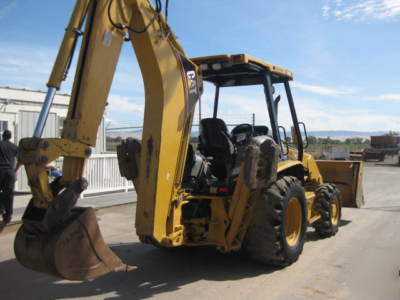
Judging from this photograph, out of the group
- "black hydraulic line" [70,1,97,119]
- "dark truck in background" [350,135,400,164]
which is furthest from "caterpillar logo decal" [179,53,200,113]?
"dark truck in background" [350,135,400,164]

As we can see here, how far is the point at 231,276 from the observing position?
4977 millimetres

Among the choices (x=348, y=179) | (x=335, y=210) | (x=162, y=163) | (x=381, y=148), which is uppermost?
(x=381, y=148)

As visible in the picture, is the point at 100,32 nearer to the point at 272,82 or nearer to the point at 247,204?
the point at 247,204

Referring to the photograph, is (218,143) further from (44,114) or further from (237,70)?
(44,114)

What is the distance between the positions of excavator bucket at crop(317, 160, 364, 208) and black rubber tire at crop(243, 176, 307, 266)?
3592 millimetres

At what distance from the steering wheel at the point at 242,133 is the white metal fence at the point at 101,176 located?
628 cm

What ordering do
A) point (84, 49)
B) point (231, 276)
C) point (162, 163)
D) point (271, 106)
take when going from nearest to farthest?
1. point (84, 49)
2. point (162, 163)
3. point (231, 276)
4. point (271, 106)

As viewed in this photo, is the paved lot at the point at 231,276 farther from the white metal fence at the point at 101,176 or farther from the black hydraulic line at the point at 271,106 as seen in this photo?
the white metal fence at the point at 101,176

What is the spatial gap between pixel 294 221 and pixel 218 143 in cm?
157

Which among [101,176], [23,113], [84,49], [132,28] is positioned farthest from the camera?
[23,113]

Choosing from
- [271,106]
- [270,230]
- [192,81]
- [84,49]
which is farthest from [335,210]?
[84,49]

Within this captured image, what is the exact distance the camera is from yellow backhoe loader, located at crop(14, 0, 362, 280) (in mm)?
3500

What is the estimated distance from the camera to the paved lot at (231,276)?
4.40 meters

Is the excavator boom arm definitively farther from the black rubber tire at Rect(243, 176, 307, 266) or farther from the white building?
the white building
